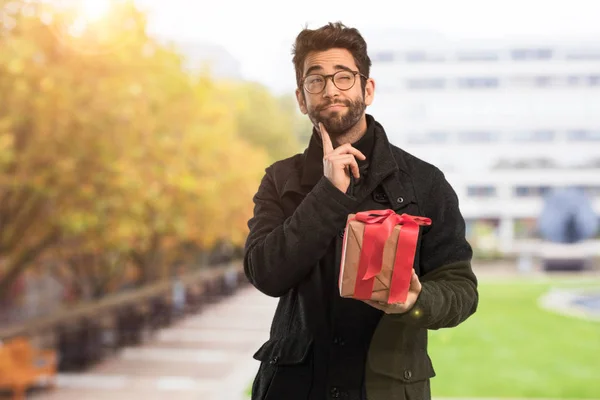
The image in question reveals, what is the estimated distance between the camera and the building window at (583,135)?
43969 mm

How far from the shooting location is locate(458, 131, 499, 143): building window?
4347 cm

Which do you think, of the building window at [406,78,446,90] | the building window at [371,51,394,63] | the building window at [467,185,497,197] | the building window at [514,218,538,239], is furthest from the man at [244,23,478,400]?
the building window at [467,185,497,197]

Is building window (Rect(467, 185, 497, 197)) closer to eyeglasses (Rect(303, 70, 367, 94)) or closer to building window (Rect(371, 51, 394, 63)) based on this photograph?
building window (Rect(371, 51, 394, 63))

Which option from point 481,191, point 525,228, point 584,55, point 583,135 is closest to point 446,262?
point 481,191

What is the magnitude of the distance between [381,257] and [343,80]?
436mm

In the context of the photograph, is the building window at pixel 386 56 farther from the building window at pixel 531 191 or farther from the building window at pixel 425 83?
the building window at pixel 531 191

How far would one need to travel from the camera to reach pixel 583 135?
44.3 metres

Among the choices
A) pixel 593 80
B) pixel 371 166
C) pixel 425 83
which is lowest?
pixel 371 166

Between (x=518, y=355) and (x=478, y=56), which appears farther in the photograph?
(x=478, y=56)

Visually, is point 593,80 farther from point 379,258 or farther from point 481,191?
point 379,258

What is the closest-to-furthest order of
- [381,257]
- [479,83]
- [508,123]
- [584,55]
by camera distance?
[381,257]
[584,55]
[479,83]
[508,123]

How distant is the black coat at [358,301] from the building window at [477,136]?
1674 inches

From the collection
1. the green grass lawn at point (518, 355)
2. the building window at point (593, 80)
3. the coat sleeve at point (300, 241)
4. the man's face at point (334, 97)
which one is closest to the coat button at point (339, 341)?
the coat sleeve at point (300, 241)

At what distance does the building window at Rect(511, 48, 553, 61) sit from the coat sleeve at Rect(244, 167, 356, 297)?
1728 inches
